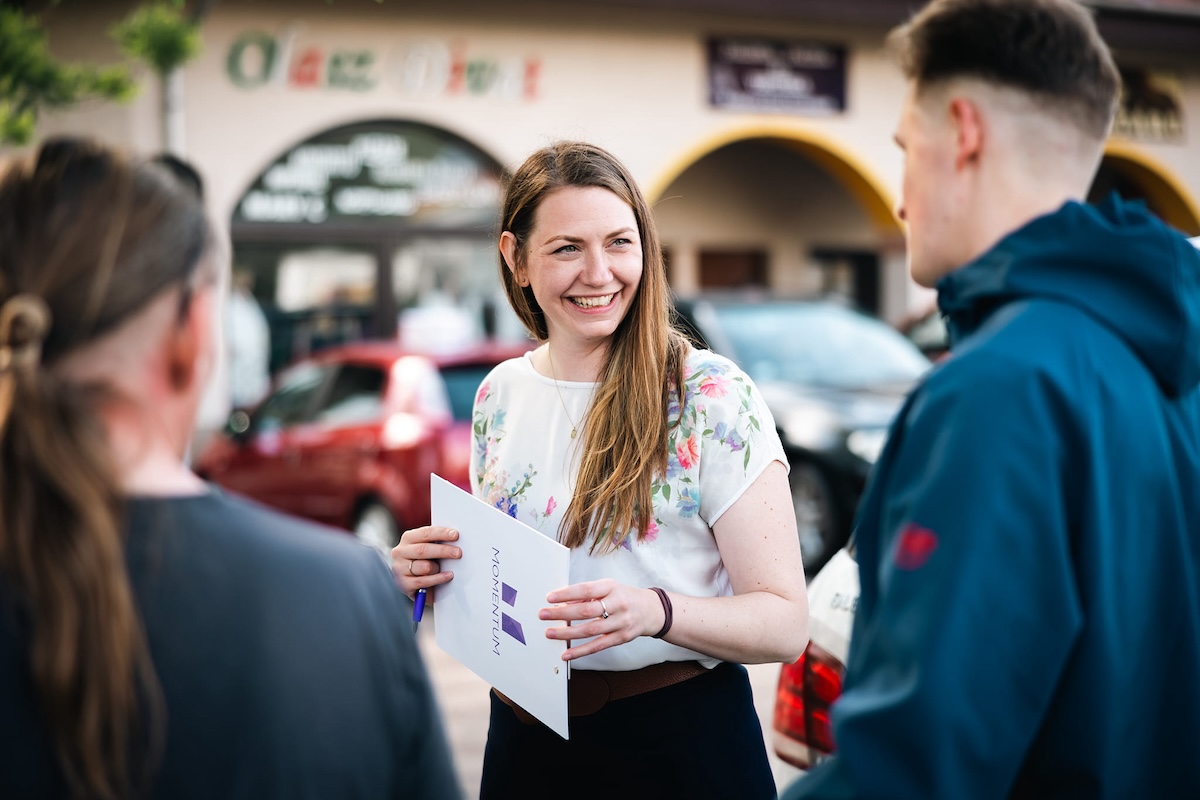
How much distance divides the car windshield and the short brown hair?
701 centimetres

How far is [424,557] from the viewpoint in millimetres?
2375

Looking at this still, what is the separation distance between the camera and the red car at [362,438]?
7.77m

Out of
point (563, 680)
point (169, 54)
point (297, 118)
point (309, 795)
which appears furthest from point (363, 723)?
point (297, 118)

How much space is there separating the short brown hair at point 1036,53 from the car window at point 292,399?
25.6 feet

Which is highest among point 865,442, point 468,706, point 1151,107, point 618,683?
point 1151,107

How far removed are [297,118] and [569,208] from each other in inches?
448

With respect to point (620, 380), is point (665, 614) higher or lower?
lower

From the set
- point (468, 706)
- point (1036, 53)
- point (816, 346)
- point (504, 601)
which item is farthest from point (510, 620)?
point (816, 346)

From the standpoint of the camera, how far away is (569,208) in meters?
2.53

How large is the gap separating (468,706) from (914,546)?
4800 millimetres

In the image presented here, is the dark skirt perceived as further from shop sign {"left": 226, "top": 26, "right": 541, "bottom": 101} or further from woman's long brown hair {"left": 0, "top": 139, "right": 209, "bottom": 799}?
shop sign {"left": 226, "top": 26, "right": 541, "bottom": 101}

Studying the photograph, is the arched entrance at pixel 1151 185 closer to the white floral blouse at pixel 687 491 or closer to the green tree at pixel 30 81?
the green tree at pixel 30 81

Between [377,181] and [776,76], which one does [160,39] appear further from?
[776,76]

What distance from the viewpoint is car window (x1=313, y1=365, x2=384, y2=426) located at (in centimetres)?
832
